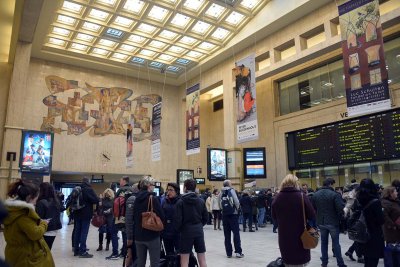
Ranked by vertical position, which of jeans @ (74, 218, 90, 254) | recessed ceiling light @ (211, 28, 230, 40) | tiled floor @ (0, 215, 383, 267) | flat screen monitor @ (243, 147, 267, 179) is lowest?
tiled floor @ (0, 215, 383, 267)

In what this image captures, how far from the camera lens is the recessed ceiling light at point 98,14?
58.3 feet

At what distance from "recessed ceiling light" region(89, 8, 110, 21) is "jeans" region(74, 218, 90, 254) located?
13164 millimetres

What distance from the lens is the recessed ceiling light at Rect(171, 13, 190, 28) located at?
18531 mm

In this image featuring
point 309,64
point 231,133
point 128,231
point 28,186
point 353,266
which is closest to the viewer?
point 28,186

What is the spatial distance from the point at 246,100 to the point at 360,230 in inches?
394

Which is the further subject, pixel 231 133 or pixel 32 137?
pixel 231 133

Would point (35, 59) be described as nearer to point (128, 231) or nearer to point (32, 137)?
point (32, 137)

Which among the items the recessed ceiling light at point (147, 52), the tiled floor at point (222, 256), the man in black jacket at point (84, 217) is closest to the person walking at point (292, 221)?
the tiled floor at point (222, 256)

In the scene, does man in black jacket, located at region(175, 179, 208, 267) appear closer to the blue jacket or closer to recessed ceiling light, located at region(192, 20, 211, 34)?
the blue jacket

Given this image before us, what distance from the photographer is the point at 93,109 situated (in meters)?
23.5

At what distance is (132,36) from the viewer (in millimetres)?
20125

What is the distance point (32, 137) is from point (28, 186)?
12447mm

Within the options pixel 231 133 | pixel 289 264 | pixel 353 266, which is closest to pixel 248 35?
pixel 231 133

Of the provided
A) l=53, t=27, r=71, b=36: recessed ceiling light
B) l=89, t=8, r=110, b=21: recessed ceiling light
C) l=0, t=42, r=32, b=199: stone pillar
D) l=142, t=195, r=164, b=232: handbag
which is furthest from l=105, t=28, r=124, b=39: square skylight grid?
l=142, t=195, r=164, b=232: handbag
